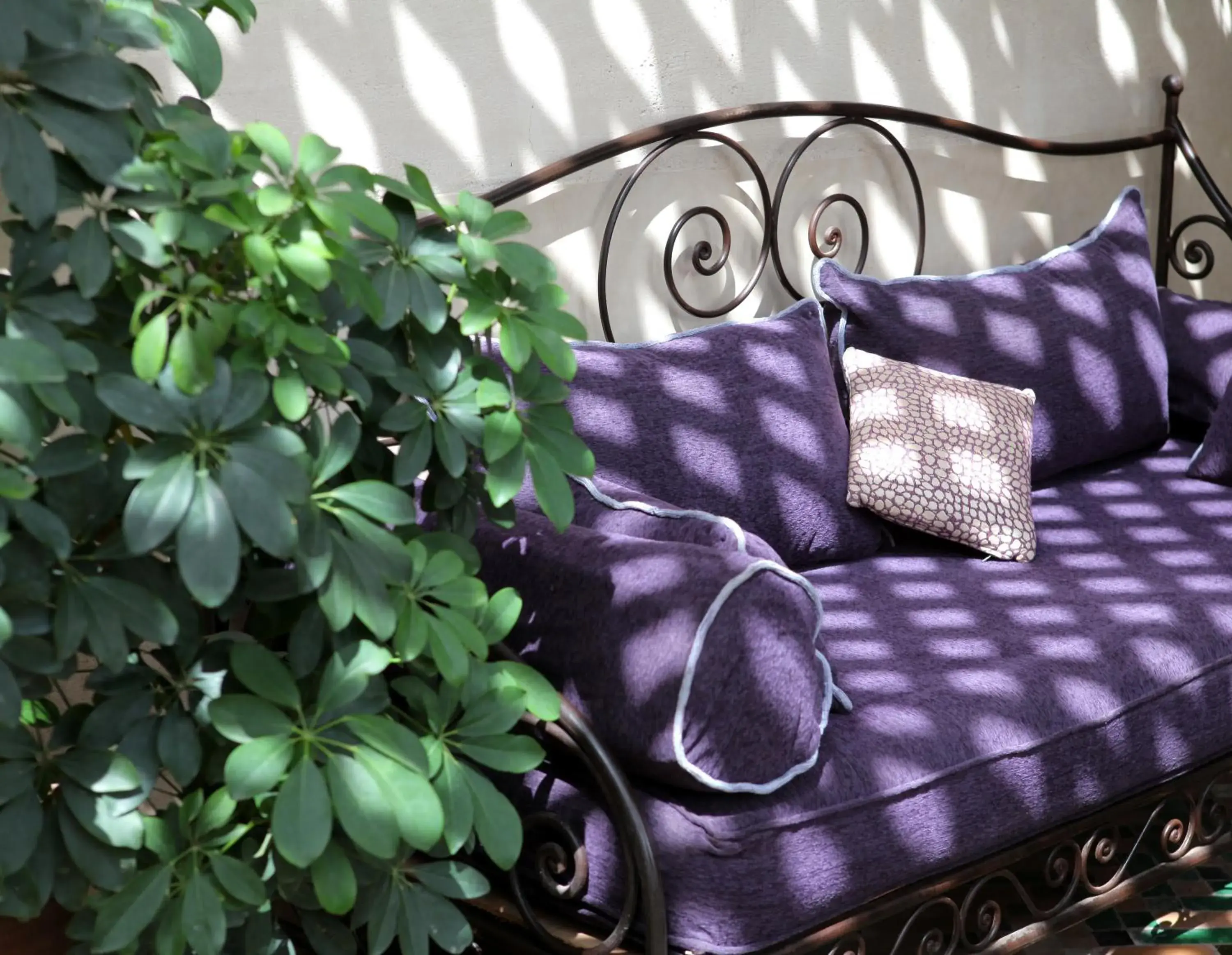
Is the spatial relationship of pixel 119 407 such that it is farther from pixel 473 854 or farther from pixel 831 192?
pixel 831 192

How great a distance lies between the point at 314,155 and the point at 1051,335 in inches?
76.1

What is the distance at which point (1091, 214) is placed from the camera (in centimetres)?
345

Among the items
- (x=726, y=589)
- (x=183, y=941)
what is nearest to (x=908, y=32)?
(x=726, y=589)

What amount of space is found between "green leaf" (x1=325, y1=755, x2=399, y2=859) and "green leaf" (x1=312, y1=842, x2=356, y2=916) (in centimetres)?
6

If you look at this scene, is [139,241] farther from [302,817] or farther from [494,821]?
[494,821]

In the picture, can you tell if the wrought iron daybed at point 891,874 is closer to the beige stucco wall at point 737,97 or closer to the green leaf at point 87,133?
the beige stucco wall at point 737,97

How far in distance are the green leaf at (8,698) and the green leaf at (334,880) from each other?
0.30 metres

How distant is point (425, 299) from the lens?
4.52 feet

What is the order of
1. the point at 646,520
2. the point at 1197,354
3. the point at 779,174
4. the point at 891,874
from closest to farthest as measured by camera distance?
the point at 891,874
the point at 646,520
the point at 779,174
the point at 1197,354

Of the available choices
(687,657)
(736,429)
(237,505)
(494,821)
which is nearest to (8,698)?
(237,505)

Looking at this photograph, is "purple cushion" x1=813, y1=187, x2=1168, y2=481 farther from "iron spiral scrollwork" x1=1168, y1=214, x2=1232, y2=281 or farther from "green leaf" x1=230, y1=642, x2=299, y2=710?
"green leaf" x1=230, y1=642, x2=299, y2=710

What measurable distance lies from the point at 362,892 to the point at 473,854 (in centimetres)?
47

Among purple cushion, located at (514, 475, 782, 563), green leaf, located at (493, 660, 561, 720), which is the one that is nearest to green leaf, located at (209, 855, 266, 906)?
green leaf, located at (493, 660, 561, 720)

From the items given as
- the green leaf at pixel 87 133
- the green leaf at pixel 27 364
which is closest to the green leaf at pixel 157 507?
the green leaf at pixel 27 364
